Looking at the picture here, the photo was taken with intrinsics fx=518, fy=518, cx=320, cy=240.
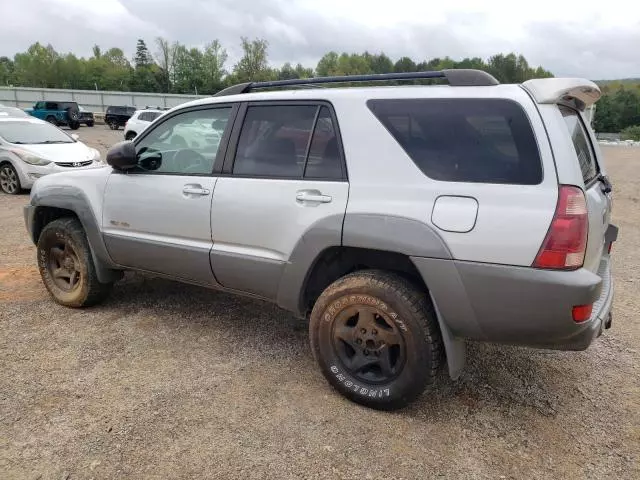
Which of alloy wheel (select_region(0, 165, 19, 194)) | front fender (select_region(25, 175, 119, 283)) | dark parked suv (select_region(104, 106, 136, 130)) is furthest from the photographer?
dark parked suv (select_region(104, 106, 136, 130))

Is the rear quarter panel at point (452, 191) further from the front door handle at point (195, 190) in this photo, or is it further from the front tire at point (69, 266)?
the front tire at point (69, 266)

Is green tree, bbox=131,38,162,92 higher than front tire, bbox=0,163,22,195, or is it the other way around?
green tree, bbox=131,38,162,92

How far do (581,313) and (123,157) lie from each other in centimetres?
313

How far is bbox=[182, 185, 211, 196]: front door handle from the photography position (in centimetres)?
348

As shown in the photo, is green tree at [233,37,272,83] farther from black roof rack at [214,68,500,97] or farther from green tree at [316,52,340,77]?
black roof rack at [214,68,500,97]

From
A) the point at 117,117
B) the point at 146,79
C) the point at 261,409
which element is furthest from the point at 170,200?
the point at 146,79

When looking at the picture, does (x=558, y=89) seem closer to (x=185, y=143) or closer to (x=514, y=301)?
(x=514, y=301)

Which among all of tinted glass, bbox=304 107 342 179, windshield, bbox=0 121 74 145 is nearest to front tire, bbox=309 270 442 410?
tinted glass, bbox=304 107 342 179

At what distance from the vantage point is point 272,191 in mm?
3199

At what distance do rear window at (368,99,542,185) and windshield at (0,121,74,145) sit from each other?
1006 cm

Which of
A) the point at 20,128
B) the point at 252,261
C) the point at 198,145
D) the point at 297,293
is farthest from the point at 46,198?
the point at 20,128

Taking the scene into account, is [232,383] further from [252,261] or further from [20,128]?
[20,128]

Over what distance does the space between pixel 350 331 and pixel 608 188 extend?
1.83 metres

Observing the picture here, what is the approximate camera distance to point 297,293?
3182 mm
